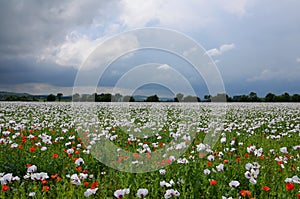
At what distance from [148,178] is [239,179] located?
1.32m

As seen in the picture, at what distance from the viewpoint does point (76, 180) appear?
3.78 metres

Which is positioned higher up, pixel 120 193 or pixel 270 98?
pixel 270 98

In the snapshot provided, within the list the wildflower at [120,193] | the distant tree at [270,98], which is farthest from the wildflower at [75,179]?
the distant tree at [270,98]

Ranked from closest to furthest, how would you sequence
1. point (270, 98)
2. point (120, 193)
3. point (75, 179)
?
point (120, 193), point (75, 179), point (270, 98)

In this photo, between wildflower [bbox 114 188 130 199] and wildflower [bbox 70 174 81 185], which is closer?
wildflower [bbox 114 188 130 199]

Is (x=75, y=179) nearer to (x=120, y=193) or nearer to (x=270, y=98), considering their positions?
(x=120, y=193)

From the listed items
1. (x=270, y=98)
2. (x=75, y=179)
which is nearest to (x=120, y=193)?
(x=75, y=179)

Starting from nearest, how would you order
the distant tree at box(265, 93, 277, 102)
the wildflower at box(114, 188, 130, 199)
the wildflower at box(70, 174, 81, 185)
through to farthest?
the wildflower at box(114, 188, 130, 199), the wildflower at box(70, 174, 81, 185), the distant tree at box(265, 93, 277, 102)

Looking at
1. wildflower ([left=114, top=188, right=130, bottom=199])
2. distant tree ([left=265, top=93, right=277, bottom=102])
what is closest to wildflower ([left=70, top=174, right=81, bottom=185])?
wildflower ([left=114, top=188, right=130, bottom=199])

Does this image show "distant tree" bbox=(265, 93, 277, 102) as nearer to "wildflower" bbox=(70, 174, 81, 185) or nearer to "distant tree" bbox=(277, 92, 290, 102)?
"distant tree" bbox=(277, 92, 290, 102)

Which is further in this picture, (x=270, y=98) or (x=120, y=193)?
(x=270, y=98)

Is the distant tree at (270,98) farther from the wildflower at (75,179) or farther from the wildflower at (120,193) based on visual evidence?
the wildflower at (120,193)

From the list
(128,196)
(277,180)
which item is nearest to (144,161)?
(128,196)

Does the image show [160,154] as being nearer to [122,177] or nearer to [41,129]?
[122,177]
